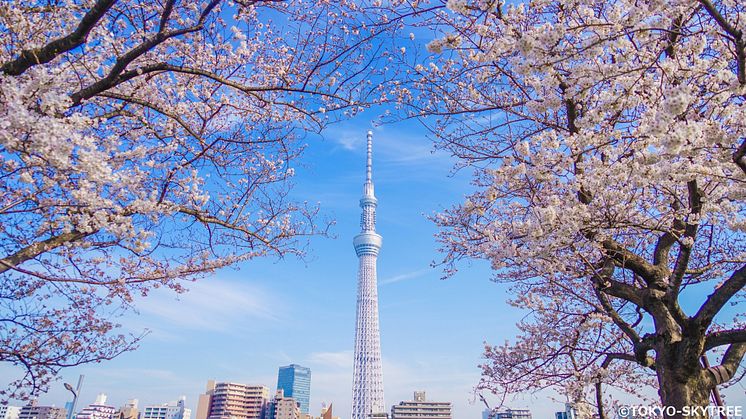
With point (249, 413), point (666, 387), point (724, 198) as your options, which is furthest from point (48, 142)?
point (249, 413)

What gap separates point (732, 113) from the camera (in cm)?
343

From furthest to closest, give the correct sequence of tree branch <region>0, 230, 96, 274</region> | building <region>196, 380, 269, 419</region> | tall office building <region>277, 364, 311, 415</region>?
tall office building <region>277, 364, 311, 415</region>
building <region>196, 380, 269, 419</region>
tree branch <region>0, 230, 96, 274</region>

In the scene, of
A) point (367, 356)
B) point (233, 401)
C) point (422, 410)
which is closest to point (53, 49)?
point (367, 356)

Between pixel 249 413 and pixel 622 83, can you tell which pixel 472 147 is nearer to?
pixel 622 83

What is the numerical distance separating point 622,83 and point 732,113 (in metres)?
0.87

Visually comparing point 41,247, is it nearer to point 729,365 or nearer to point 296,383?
point 729,365

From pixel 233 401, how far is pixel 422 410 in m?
32.7

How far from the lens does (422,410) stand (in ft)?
213

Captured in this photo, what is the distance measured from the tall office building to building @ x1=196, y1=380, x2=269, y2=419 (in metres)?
49.3

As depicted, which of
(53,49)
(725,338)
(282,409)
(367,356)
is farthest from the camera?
(282,409)

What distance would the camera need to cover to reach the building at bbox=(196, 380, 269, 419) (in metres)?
75.9

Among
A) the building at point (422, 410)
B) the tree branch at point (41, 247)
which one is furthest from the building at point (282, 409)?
the tree branch at point (41, 247)

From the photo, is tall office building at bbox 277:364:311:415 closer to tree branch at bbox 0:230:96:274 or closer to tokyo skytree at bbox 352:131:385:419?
tokyo skytree at bbox 352:131:385:419

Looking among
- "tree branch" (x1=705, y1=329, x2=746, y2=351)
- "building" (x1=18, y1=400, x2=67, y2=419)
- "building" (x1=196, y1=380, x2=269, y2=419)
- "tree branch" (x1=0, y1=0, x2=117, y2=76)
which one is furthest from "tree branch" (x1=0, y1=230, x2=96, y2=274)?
"building" (x1=196, y1=380, x2=269, y2=419)
